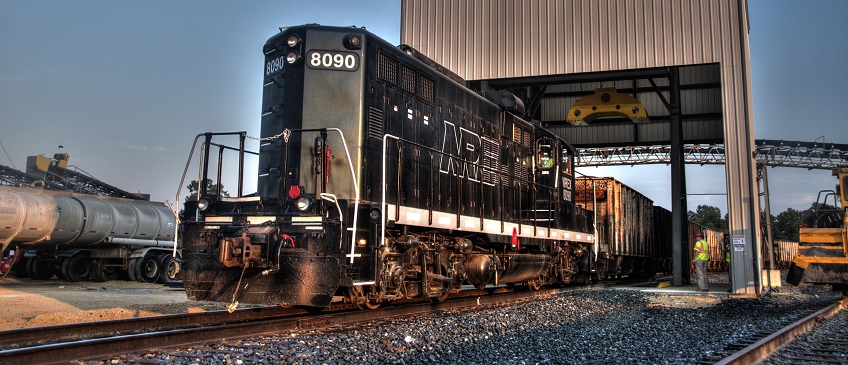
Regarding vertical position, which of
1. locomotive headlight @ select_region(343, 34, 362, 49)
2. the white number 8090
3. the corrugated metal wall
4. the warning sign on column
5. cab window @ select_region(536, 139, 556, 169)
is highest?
the corrugated metal wall

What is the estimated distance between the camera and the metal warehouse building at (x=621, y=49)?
14.1 m

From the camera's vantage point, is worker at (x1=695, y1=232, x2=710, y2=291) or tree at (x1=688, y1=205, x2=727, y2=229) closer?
worker at (x1=695, y1=232, x2=710, y2=291)

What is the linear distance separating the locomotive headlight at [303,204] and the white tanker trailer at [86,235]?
11033mm

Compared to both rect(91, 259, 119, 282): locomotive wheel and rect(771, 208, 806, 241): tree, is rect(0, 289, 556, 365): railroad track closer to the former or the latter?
rect(91, 259, 119, 282): locomotive wheel

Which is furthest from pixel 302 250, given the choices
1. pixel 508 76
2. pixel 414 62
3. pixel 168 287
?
pixel 508 76

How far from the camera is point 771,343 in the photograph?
19.5ft

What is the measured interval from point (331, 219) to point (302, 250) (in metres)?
0.43

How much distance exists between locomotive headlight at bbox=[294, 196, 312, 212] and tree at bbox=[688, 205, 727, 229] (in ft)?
285

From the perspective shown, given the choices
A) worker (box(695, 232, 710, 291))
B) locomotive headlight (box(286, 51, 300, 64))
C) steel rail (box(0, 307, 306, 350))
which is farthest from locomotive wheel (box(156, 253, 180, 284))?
worker (box(695, 232, 710, 291))

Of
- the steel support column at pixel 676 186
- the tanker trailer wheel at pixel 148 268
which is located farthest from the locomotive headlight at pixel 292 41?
the tanker trailer wheel at pixel 148 268

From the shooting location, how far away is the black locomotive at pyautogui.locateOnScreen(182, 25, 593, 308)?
6.38m

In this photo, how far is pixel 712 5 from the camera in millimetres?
14594

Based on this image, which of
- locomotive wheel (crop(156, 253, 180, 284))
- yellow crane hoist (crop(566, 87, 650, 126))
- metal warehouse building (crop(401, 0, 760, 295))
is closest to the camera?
metal warehouse building (crop(401, 0, 760, 295))

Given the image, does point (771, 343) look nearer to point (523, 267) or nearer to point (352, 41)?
point (523, 267)
